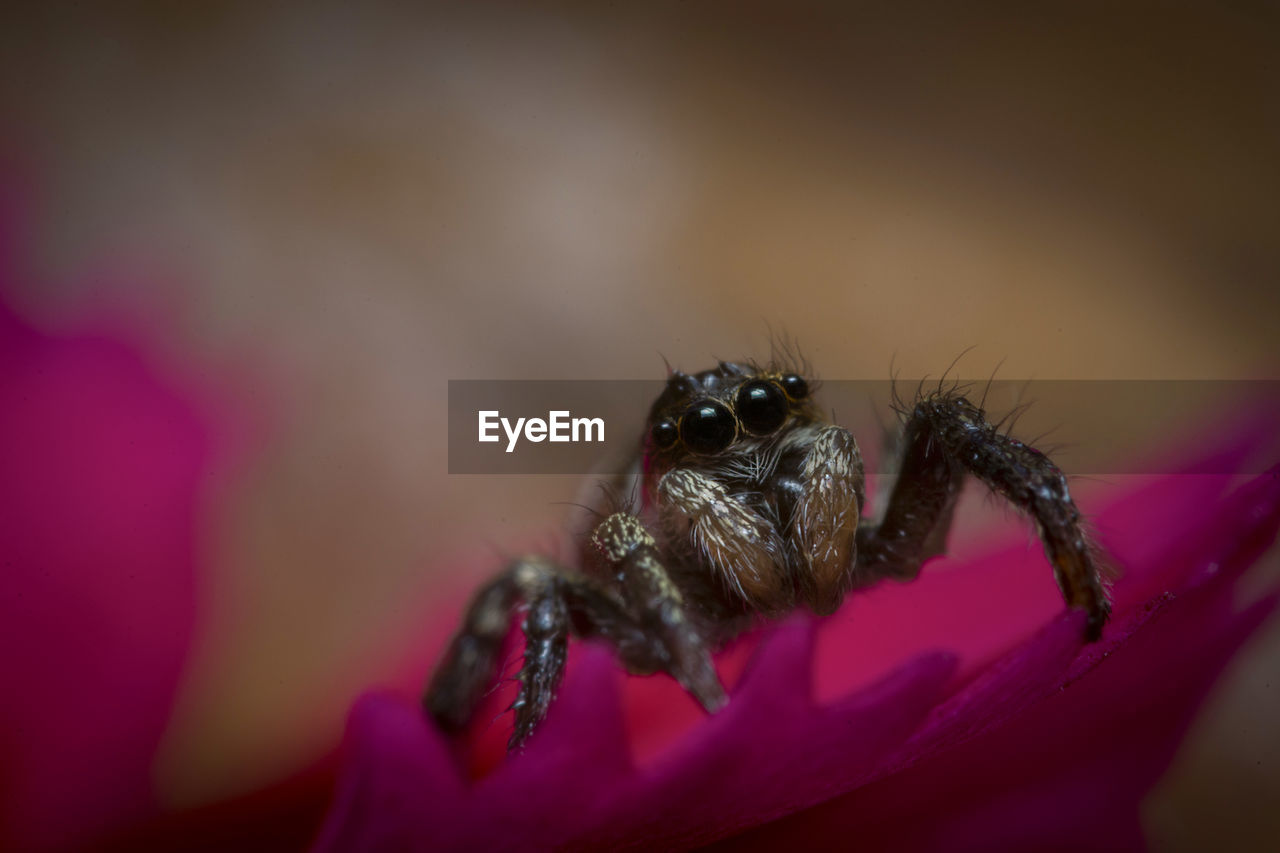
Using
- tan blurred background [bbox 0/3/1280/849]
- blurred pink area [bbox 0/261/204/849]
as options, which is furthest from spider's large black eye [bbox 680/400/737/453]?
blurred pink area [bbox 0/261/204/849]

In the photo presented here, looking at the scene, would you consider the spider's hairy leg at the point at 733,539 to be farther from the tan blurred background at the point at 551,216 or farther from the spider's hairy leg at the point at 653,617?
the tan blurred background at the point at 551,216

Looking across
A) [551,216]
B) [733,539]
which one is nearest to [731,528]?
[733,539]

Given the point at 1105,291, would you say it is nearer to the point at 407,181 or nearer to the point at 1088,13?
the point at 1088,13

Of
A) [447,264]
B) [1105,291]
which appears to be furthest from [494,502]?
[1105,291]

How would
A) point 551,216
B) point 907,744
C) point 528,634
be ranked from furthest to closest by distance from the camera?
Result: point 551,216 → point 528,634 → point 907,744

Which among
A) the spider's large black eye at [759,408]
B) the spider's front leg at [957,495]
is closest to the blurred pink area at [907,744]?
the spider's front leg at [957,495]

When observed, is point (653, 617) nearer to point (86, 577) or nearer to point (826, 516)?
point (826, 516)

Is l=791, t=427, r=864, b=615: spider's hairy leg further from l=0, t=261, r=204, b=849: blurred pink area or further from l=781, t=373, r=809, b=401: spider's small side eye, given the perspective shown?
l=0, t=261, r=204, b=849: blurred pink area
